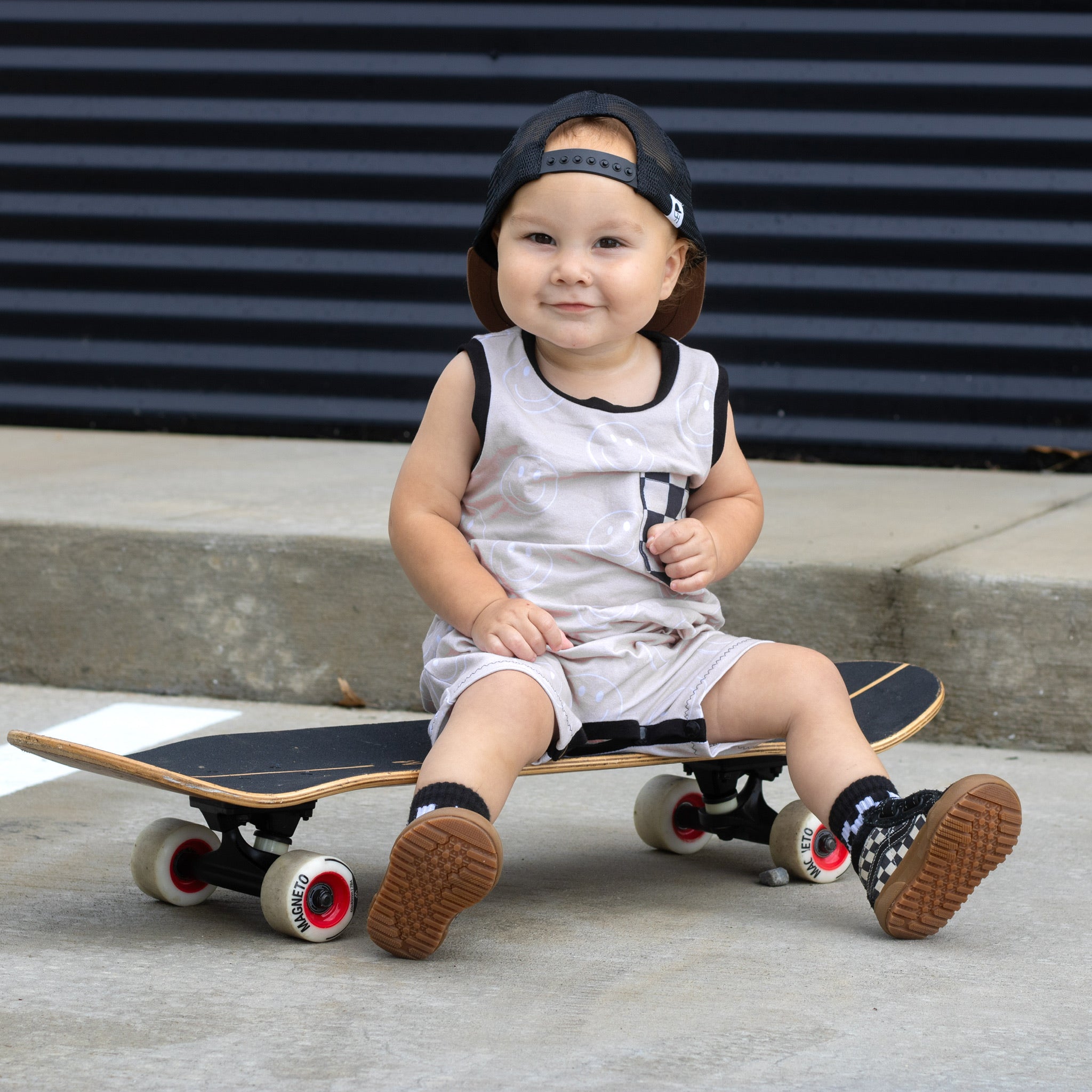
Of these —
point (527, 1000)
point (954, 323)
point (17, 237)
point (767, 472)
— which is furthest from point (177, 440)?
point (527, 1000)

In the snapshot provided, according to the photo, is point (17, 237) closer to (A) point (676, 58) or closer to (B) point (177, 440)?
(B) point (177, 440)

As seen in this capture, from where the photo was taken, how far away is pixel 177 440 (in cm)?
544

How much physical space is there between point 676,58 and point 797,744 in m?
3.42

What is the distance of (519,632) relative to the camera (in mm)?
2295

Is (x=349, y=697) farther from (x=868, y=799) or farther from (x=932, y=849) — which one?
(x=932, y=849)

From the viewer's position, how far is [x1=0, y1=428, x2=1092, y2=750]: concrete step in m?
3.34

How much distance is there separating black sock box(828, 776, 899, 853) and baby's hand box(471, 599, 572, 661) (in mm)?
442

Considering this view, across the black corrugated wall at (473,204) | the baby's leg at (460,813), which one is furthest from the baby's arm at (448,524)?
the black corrugated wall at (473,204)

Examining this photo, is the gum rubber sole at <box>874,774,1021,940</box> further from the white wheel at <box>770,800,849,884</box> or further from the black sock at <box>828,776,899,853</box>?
the white wheel at <box>770,800,849,884</box>

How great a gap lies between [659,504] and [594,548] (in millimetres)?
145

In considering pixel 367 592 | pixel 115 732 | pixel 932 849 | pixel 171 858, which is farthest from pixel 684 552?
pixel 115 732

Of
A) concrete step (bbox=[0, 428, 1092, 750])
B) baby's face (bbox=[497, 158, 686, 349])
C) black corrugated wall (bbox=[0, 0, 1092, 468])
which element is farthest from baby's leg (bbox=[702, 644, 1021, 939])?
black corrugated wall (bbox=[0, 0, 1092, 468])

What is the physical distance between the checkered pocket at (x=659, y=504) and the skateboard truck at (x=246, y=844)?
64 centimetres

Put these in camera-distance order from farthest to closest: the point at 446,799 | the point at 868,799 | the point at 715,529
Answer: the point at 715,529, the point at 868,799, the point at 446,799
